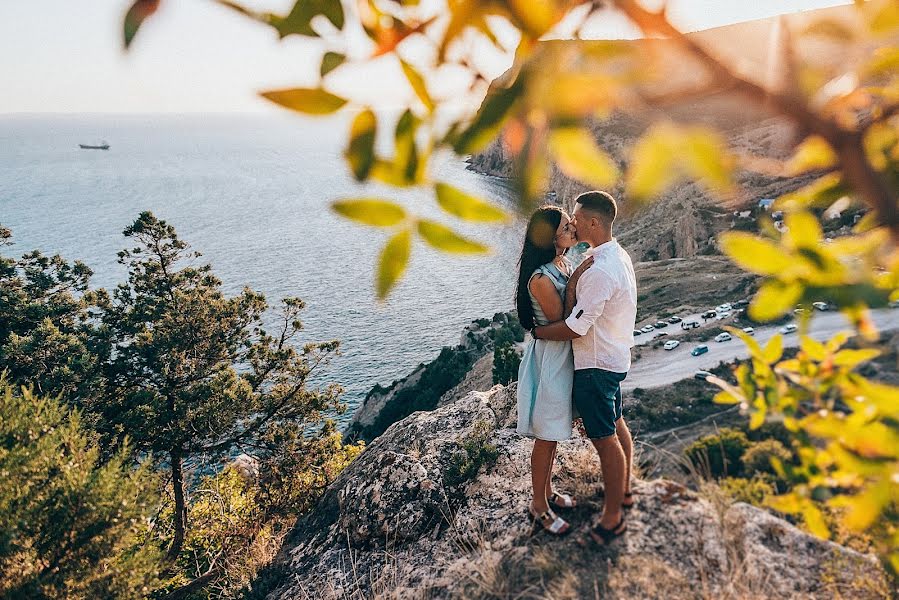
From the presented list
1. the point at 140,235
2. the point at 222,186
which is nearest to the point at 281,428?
the point at 140,235

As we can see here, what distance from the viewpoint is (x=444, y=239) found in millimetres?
461

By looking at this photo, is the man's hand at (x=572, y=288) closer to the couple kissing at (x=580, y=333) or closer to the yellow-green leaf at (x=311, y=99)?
the couple kissing at (x=580, y=333)

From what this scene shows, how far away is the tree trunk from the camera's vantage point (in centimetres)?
1001

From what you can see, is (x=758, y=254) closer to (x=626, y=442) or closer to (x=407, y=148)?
(x=407, y=148)

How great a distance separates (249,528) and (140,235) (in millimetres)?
6070

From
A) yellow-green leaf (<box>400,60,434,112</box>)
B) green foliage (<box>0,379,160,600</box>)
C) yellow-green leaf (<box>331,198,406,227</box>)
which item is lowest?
green foliage (<box>0,379,160,600</box>)

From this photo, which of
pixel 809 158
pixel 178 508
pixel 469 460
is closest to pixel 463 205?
pixel 809 158

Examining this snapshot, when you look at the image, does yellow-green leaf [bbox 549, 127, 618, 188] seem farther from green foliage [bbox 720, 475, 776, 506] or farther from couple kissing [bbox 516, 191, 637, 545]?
green foliage [bbox 720, 475, 776, 506]

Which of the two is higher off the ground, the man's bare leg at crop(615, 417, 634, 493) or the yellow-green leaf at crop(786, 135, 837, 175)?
the yellow-green leaf at crop(786, 135, 837, 175)

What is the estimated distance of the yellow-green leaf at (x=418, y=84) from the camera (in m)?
0.52

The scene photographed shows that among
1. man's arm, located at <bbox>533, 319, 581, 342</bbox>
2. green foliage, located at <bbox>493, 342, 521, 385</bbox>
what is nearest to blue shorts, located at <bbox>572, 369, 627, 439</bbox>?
man's arm, located at <bbox>533, 319, 581, 342</bbox>

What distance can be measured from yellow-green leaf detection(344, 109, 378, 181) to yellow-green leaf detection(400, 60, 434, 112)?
56 mm

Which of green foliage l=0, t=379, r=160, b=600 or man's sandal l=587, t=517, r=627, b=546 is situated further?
green foliage l=0, t=379, r=160, b=600

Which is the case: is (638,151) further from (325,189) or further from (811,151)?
(325,189)
